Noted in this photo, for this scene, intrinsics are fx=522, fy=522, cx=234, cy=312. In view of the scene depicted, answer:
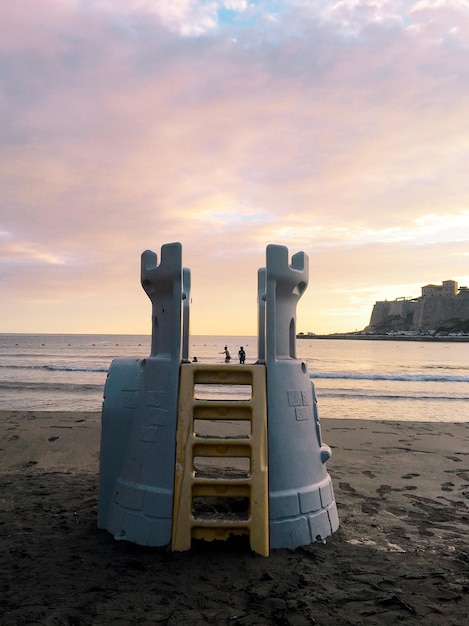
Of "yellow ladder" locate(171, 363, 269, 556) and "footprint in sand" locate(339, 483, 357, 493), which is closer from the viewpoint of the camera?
"yellow ladder" locate(171, 363, 269, 556)

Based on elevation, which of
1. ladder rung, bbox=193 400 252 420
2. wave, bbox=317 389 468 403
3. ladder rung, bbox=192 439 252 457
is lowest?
wave, bbox=317 389 468 403

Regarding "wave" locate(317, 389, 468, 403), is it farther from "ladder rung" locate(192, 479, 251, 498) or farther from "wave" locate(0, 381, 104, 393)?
"ladder rung" locate(192, 479, 251, 498)

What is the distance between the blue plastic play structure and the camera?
156 inches

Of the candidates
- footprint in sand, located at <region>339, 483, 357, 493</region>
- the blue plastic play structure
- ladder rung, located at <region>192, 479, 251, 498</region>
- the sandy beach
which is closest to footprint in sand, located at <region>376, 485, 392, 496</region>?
the sandy beach

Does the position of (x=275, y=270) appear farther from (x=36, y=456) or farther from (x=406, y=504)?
(x=36, y=456)

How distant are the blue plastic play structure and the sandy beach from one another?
0.62 feet

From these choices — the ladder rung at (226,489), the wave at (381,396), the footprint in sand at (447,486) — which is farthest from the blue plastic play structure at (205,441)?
the wave at (381,396)

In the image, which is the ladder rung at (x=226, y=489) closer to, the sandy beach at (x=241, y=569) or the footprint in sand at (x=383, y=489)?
the sandy beach at (x=241, y=569)

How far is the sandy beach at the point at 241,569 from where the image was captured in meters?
3.10

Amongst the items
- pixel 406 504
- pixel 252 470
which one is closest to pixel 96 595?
pixel 252 470

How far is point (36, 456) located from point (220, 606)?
212 inches

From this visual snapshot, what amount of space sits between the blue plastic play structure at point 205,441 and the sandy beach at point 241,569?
189 millimetres

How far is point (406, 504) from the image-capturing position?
5578 mm

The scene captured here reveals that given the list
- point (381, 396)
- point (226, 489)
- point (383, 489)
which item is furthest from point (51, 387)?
point (226, 489)
